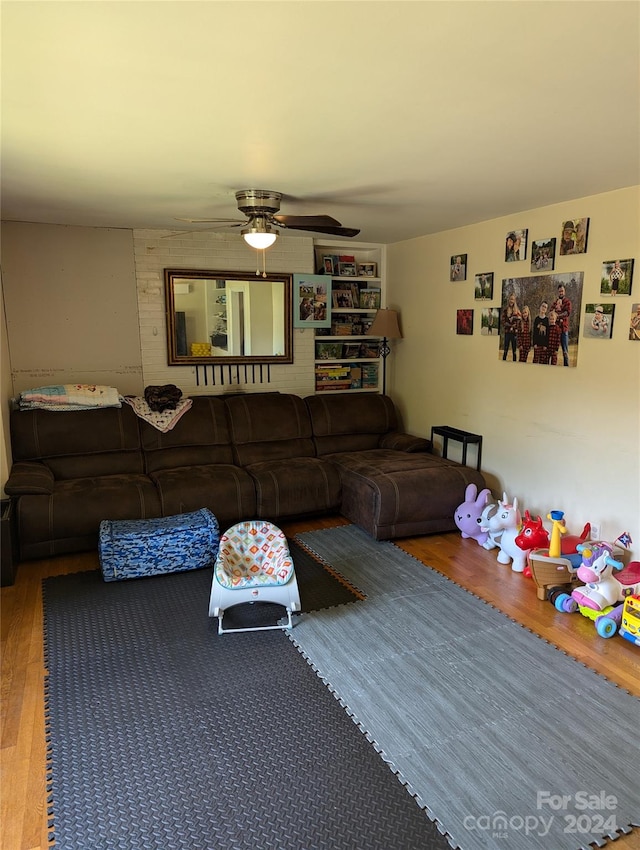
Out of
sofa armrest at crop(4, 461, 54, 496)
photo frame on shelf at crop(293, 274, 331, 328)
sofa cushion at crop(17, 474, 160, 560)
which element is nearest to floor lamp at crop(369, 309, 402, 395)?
photo frame on shelf at crop(293, 274, 331, 328)

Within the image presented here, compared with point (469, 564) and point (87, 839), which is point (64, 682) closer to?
point (87, 839)

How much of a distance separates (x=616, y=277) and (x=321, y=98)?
2165 mm

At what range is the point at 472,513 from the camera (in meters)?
3.89

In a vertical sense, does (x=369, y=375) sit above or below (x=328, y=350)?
below

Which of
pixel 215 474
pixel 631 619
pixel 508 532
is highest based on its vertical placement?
pixel 215 474

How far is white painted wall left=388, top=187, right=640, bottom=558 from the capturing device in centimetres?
319

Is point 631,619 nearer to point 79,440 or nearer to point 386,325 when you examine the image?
point 386,325

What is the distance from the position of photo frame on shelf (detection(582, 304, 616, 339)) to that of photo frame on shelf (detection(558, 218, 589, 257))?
14.5 inches

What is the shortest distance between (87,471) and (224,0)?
344cm

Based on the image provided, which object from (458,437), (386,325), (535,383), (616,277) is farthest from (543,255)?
(386,325)

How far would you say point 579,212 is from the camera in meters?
3.40

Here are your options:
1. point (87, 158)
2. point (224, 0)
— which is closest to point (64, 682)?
point (87, 158)

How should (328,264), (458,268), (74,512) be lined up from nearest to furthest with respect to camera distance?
1. (74,512)
2. (458,268)
3. (328,264)

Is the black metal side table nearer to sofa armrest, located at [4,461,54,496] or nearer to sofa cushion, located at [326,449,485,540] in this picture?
sofa cushion, located at [326,449,485,540]
